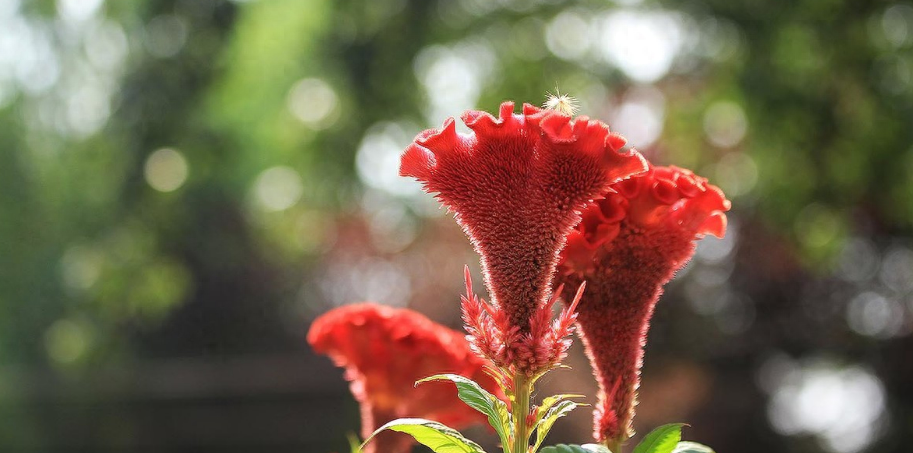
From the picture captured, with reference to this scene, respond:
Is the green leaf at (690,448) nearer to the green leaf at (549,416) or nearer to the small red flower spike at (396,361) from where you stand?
the green leaf at (549,416)

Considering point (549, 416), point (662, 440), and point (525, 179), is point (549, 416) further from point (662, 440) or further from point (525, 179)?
point (525, 179)

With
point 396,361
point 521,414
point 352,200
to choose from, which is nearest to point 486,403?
point 521,414

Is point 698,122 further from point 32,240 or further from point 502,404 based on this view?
point 32,240

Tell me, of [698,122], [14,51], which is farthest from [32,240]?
[698,122]

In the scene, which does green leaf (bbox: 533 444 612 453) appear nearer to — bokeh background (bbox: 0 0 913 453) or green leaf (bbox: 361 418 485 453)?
green leaf (bbox: 361 418 485 453)

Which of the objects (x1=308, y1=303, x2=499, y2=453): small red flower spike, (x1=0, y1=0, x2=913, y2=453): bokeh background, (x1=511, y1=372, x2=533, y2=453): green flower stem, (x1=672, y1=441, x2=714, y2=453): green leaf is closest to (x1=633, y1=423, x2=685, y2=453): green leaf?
(x1=672, y1=441, x2=714, y2=453): green leaf
